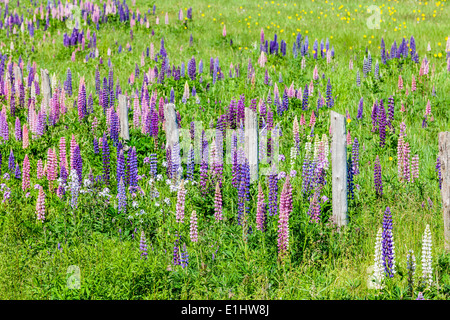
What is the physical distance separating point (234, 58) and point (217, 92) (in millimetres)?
2757

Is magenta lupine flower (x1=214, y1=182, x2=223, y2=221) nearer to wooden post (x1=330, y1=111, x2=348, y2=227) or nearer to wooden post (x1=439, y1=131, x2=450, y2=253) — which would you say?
wooden post (x1=330, y1=111, x2=348, y2=227)

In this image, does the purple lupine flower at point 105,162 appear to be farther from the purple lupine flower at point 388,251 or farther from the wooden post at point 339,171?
the purple lupine flower at point 388,251

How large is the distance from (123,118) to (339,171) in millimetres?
4017

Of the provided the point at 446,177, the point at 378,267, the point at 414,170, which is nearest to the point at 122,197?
the point at 378,267

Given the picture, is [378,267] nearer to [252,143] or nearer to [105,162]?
[252,143]

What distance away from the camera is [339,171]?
18.7ft

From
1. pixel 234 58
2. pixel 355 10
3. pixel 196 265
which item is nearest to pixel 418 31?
pixel 355 10

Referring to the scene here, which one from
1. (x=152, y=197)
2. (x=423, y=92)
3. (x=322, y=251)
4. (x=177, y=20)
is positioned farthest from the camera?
(x=177, y=20)

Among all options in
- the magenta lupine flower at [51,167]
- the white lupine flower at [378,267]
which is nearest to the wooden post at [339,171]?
the white lupine flower at [378,267]

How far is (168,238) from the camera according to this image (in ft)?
17.9

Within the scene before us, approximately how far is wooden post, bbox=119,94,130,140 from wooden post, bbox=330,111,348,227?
12.6 feet

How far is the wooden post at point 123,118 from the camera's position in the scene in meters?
8.52

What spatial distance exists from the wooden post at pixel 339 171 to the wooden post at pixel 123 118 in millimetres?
3831

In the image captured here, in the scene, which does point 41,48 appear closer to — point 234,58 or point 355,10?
point 234,58
